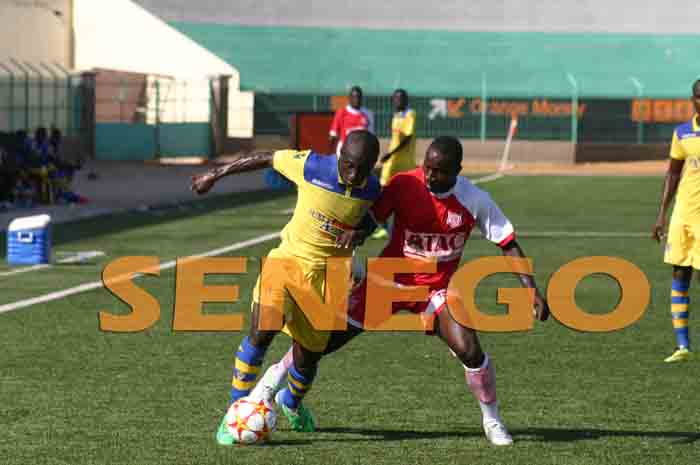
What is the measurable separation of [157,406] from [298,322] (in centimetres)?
151

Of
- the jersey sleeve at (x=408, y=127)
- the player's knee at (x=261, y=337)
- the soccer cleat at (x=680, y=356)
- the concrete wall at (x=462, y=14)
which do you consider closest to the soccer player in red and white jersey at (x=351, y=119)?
the jersey sleeve at (x=408, y=127)

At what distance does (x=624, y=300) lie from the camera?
51.1ft

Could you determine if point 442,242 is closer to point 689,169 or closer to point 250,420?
point 250,420

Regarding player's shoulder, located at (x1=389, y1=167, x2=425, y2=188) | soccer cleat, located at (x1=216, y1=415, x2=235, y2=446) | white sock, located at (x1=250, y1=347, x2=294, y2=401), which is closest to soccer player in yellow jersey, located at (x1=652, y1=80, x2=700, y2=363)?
player's shoulder, located at (x1=389, y1=167, x2=425, y2=188)

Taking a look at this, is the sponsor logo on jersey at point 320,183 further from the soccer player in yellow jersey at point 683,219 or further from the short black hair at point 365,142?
the soccer player in yellow jersey at point 683,219

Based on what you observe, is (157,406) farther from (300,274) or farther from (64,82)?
(64,82)

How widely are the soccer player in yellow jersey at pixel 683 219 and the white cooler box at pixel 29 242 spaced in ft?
28.6

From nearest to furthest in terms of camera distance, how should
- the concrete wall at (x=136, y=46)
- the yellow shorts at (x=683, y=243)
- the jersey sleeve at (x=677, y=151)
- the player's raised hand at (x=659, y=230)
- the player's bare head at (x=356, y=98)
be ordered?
1. the yellow shorts at (x=683, y=243)
2. the jersey sleeve at (x=677, y=151)
3. the player's raised hand at (x=659, y=230)
4. the player's bare head at (x=356, y=98)
5. the concrete wall at (x=136, y=46)

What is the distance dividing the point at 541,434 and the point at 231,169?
2.46 metres

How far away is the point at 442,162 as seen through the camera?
27.3 feet

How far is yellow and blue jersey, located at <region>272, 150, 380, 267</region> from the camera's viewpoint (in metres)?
8.57

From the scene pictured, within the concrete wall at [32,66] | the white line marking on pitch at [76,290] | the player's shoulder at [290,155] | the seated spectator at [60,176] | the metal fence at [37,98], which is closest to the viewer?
the player's shoulder at [290,155]

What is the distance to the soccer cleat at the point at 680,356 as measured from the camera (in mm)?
11625

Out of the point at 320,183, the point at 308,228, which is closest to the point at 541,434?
the point at 308,228
